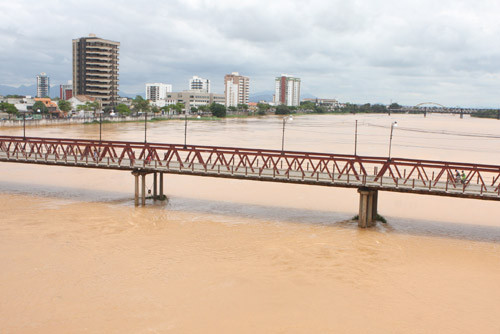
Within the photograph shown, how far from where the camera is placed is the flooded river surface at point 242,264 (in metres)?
17.5

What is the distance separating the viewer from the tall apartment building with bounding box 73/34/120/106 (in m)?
171

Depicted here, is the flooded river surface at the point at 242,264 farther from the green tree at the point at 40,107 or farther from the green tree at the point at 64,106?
the green tree at the point at 64,106

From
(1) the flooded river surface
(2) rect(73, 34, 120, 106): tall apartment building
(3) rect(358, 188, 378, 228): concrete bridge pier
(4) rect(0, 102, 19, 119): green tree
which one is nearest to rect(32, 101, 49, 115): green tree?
(4) rect(0, 102, 19, 119): green tree

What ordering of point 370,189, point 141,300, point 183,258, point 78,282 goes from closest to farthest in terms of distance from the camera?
point 141,300
point 78,282
point 183,258
point 370,189

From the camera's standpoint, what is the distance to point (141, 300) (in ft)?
61.5

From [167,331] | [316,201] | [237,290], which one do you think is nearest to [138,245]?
[237,290]

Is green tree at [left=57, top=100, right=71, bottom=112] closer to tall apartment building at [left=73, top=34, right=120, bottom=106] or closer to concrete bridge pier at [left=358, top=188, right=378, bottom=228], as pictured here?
tall apartment building at [left=73, top=34, right=120, bottom=106]

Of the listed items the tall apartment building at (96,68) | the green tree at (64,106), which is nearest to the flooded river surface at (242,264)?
the green tree at (64,106)

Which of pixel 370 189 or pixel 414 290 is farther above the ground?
pixel 370 189

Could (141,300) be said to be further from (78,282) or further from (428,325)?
(428,325)

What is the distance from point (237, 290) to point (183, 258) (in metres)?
4.40

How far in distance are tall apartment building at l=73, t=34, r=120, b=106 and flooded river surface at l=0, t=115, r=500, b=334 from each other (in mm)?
142084

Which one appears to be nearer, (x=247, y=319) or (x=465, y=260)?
(x=247, y=319)

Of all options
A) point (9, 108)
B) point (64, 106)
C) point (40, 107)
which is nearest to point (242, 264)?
point (9, 108)
